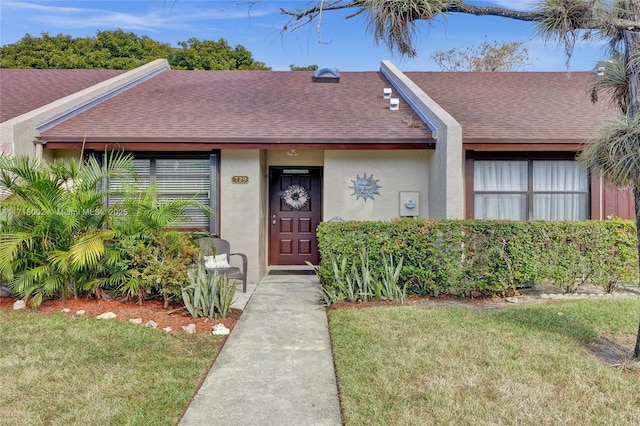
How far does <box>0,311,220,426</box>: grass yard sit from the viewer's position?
3174mm

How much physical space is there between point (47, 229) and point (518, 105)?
1008 centimetres

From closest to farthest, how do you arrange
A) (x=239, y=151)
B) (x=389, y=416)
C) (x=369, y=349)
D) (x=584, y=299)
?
(x=389, y=416), (x=369, y=349), (x=584, y=299), (x=239, y=151)

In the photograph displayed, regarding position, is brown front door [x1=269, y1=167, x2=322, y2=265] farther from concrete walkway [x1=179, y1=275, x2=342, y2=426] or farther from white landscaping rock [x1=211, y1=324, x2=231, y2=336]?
white landscaping rock [x1=211, y1=324, x2=231, y2=336]

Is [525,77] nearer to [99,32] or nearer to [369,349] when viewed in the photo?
[369,349]

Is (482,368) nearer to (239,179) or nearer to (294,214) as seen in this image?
(239,179)

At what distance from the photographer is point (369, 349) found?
448cm

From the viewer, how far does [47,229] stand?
5988mm

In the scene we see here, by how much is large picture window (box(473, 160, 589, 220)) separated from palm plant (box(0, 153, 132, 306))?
707cm

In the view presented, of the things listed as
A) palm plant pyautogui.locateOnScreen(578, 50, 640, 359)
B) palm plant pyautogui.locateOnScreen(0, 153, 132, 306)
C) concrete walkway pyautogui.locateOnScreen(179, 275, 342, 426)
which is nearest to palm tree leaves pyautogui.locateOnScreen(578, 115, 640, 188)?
palm plant pyautogui.locateOnScreen(578, 50, 640, 359)

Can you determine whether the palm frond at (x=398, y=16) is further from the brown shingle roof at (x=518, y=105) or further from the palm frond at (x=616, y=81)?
the brown shingle roof at (x=518, y=105)

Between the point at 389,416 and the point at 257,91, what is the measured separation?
9.90 metres

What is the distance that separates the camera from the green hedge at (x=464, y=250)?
675 cm

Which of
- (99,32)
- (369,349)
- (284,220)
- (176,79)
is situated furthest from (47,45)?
(369,349)

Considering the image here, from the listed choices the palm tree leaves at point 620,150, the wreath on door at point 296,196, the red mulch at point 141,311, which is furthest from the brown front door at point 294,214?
the palm tree leaves at point 620,150
